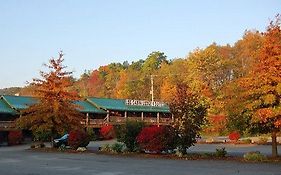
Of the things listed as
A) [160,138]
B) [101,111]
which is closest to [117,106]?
[101,111]

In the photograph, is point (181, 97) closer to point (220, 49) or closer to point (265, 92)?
point (265, 92)

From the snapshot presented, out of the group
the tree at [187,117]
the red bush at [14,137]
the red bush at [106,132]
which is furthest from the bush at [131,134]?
the red bush at [106,132]

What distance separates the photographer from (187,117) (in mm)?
25094

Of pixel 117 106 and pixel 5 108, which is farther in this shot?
pixel 117 106

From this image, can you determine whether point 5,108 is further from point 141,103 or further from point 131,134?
point 131,134

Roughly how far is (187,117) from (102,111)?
33784 mm

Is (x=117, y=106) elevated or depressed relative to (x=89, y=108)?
elevated

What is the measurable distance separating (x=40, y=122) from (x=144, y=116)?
33.3m

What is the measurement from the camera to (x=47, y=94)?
3409 centimetres

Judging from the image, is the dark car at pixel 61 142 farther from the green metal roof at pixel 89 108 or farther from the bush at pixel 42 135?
the green metal roof at pixel 89 108

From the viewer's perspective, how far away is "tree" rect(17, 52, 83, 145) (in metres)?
33.3

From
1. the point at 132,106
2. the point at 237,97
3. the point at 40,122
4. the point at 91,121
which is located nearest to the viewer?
the point at 237,97

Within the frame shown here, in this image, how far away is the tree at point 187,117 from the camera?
82.1 ft

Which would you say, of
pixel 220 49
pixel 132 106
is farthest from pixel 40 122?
pixel 220 49
